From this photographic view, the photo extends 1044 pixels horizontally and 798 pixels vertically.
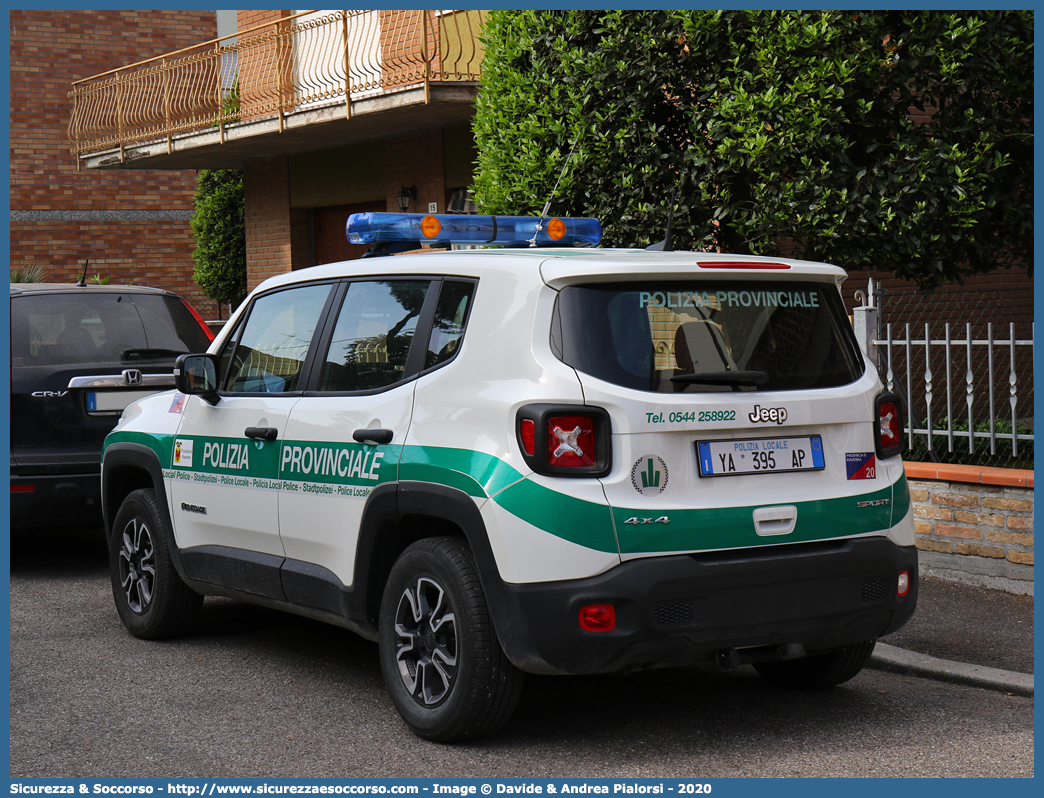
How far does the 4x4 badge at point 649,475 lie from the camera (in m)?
4.04

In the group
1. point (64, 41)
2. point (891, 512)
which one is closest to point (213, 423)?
point (891, 512)

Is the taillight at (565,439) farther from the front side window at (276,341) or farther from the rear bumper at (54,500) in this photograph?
the rear bumper at (54,500)

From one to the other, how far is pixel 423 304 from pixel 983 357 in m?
4.12

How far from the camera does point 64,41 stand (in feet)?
78.6

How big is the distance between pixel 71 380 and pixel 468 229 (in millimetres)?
3396

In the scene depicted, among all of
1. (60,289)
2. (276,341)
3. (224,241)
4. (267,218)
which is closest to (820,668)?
(276,341)

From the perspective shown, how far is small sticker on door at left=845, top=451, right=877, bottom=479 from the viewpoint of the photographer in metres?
4.45

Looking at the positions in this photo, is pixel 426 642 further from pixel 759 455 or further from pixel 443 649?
pixel 759 455

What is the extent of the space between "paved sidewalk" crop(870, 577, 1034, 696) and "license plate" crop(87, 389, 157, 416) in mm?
4811

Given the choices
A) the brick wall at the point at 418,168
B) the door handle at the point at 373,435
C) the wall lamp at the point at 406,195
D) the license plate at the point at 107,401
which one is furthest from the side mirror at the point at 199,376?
the wall lamp at the point at 406,195

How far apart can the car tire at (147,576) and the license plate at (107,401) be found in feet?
4.98

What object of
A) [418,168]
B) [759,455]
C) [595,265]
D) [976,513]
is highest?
[418,168]

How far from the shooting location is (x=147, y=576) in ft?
20.4

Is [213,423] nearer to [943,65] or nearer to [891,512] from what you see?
[891,512]
